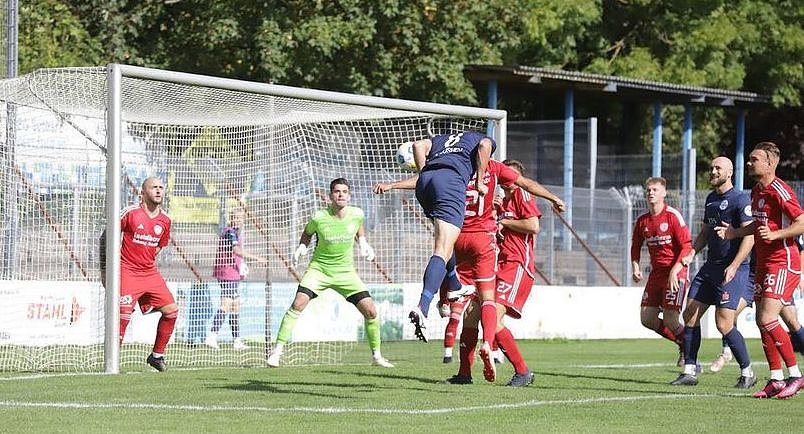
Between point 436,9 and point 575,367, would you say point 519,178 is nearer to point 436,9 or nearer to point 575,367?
point 575,367

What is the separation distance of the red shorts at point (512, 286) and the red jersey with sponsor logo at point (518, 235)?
0.08 meters

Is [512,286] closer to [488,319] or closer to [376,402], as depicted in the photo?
[488,319]

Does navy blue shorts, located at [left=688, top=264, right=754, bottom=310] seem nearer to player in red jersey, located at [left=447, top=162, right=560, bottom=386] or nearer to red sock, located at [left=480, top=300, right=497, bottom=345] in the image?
player in red jersey, located at [left=447, top=162, right=560, bottom=386]

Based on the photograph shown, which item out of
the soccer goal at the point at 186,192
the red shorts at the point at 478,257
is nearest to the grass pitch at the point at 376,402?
the red shorts at the point at 478,257

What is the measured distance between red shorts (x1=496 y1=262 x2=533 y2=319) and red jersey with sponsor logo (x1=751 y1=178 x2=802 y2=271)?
2.25 meters

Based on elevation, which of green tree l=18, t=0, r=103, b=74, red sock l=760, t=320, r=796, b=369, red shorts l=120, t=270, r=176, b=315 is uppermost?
green tree l=18, t=0, r=103, b=74

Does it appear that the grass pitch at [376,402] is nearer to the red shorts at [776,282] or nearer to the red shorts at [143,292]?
the red shorts at [143,292]

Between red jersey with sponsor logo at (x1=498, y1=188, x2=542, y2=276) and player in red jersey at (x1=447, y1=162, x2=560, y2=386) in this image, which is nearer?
player in red jersey at (x1=447, y1=162, x2=560, y2=386)

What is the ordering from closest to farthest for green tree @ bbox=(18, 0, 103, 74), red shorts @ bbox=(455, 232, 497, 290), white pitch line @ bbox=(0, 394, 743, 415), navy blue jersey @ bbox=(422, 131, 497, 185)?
white pitch line @ bbox=(0, 394, 743, 415), navy blue jersey @ bbox=(422, 131, 497, 185), red shorts @ bbox=(455, 232, 497, 290), green tree @ bbox=(18, 0, 103, 74)

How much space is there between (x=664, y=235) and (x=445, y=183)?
4717 mm

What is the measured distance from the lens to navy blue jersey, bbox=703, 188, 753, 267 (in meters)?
13.9

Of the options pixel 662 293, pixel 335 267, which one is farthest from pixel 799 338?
pixel 335 267

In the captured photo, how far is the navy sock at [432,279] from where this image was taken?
11407mm

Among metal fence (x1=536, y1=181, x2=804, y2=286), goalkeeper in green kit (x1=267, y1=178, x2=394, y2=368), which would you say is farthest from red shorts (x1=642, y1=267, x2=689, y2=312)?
metal fence (x1=536, y1=181, x2=804, y2=286)
